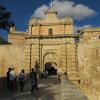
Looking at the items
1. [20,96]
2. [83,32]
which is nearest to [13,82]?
[20,96]

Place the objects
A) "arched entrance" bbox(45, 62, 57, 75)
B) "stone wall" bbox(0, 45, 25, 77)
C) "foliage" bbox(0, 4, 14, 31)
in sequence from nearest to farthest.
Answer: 1. "foliage" bbox(0, 4, 14, 31)
2. "stone wall" bbox(0, 45, 25, 77)
3. "arched entrance" bbox(45, 62, 57, 75)

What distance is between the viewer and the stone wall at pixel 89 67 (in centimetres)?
2920

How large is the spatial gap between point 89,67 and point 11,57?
7078 mm

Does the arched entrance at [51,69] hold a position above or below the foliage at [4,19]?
below

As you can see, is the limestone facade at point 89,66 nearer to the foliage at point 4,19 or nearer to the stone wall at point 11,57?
the stone wall at point 11,57

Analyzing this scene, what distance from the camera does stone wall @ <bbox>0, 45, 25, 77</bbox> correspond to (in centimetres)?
3037

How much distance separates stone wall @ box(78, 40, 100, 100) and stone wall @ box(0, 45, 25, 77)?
524 centimetres

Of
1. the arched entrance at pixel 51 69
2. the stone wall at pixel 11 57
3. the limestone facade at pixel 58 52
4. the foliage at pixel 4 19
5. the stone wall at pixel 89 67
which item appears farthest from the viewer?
the arched entrance at pixel 51 69

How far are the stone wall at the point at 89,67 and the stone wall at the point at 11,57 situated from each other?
5.24 meters

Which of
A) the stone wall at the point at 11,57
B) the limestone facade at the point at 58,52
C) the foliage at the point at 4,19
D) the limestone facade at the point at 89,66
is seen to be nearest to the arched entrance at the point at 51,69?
the limestone facade at the point at 58,52

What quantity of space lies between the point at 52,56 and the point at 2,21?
15.5 m

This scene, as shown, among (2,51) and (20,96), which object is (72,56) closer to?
(2,51)

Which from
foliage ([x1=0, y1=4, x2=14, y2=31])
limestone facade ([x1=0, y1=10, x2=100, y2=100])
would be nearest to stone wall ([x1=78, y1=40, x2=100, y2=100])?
limestone facade ([x1=0, y1=10, x2=100, y2=100])

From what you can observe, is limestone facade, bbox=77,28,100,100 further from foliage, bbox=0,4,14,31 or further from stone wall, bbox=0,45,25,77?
foliage, bbox=0,4,14,31
